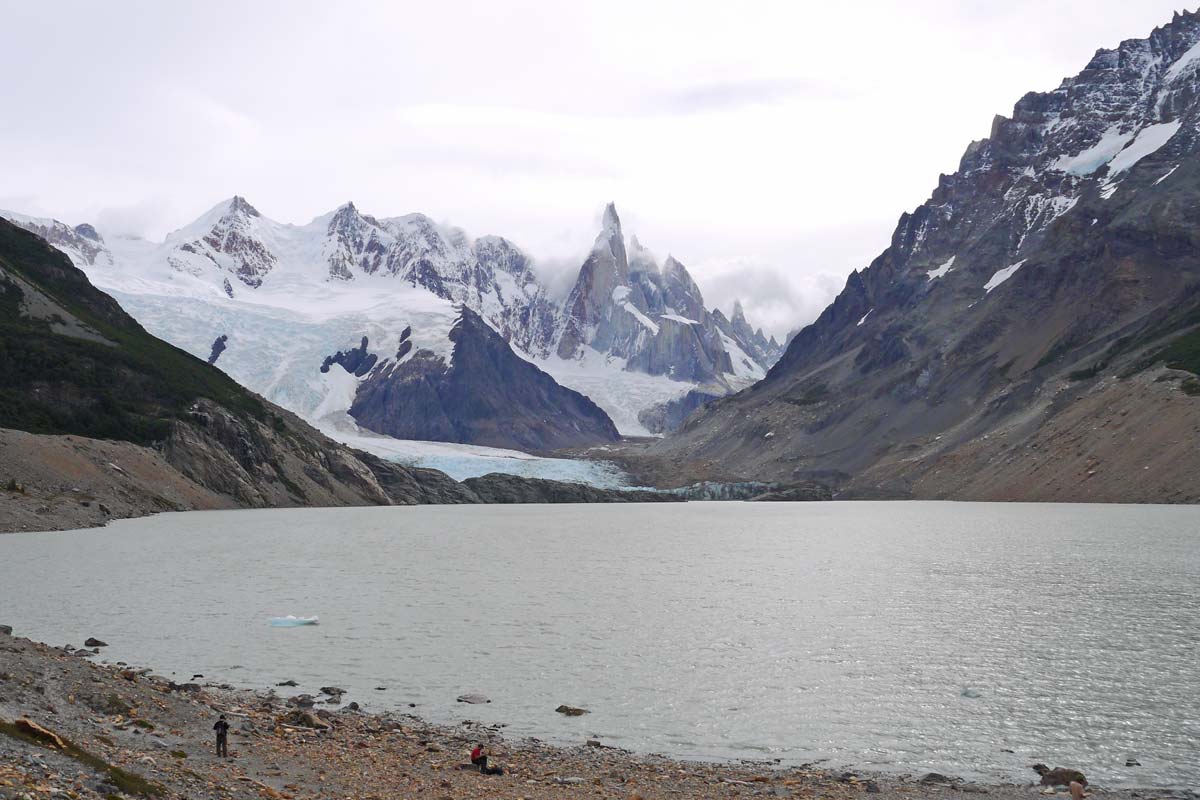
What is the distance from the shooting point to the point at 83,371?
140000 millimetres

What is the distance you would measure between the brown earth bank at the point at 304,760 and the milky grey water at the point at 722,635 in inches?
70.0

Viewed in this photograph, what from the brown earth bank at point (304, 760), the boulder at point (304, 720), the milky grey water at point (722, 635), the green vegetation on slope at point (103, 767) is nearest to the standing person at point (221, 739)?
the brown earth bank at point (304, 760)

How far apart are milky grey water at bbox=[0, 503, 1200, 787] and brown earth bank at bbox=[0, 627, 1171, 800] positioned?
1777mm

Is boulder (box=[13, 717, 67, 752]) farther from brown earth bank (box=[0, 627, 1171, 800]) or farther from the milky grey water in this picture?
the milky grey water

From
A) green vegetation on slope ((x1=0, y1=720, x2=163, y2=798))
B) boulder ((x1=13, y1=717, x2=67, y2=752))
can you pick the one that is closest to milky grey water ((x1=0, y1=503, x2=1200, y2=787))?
green vegetation on slope ((x1=0, y1=720, x2=163, y2=798))

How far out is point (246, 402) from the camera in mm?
169875

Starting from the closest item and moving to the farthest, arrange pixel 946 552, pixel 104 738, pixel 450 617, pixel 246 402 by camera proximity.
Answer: pixel 104 738 → pixel 450 617 → pixel 946 552 → pixel 246 402

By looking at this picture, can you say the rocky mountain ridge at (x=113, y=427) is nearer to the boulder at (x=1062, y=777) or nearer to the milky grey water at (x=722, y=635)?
the milky grey water at (x=722, y=635)

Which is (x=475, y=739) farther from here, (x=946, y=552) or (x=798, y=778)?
(x=946, y=552)

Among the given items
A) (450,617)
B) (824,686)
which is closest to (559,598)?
(450,617)

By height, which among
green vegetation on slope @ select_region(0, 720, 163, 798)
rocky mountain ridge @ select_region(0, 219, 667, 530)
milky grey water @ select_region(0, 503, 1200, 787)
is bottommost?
milky grey water @ select_region(0, 503, 1200, 787)

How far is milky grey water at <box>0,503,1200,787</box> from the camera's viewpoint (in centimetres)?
2789

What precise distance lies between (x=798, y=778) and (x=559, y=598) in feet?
105

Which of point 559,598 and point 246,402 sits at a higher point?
point 246,402
